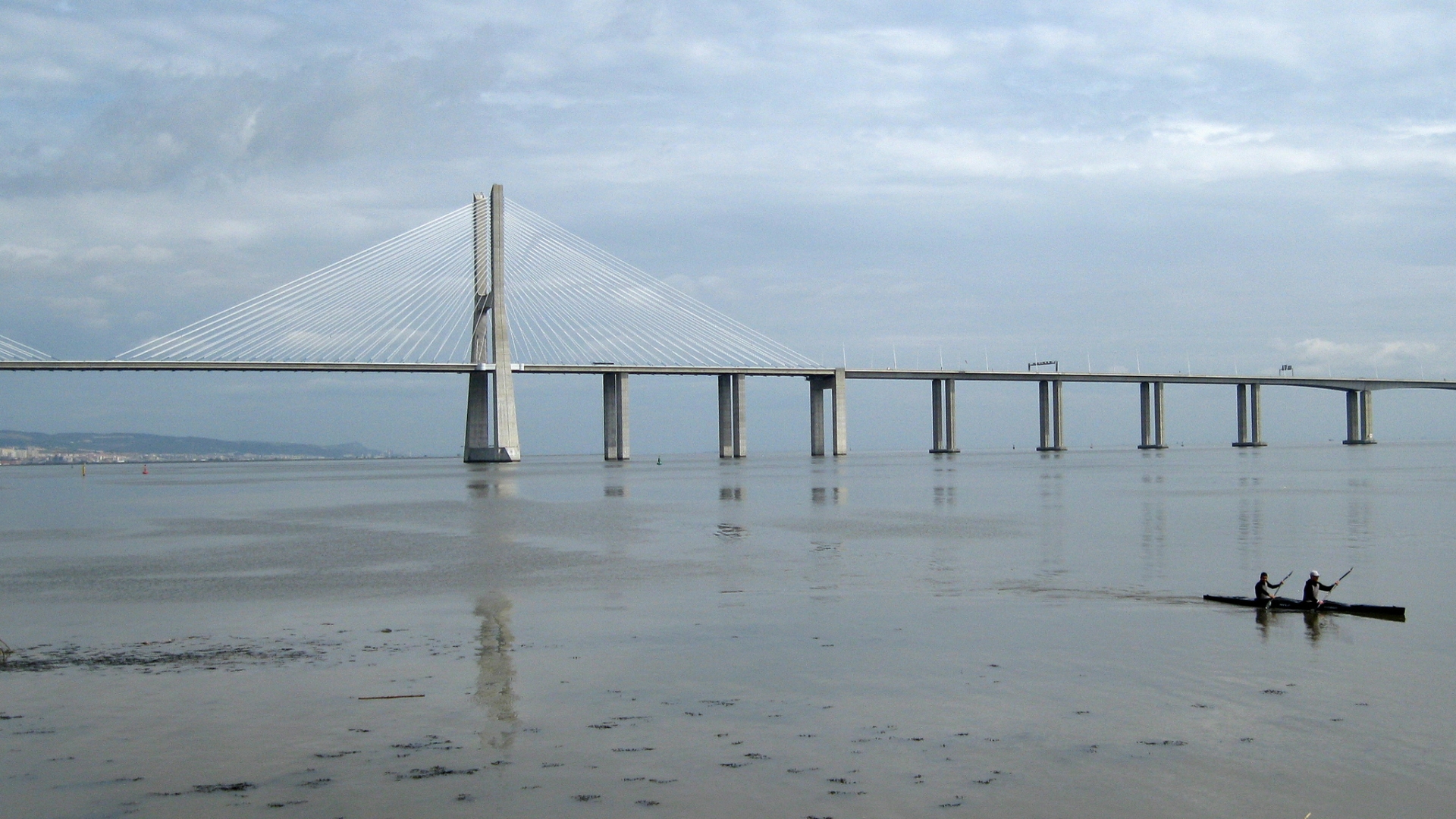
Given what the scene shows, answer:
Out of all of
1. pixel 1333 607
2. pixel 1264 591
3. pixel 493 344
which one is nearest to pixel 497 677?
pixel 1264 591

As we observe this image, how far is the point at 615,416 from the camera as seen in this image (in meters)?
114

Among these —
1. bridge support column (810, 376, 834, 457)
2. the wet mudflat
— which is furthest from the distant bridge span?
the wet mudflat

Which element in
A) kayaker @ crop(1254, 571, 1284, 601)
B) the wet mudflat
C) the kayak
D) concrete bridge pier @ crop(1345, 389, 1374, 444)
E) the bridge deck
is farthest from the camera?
concrete bridge pier @ crop(1345, 389, 1374, 444)

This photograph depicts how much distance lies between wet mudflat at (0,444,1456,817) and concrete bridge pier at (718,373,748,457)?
8635cm

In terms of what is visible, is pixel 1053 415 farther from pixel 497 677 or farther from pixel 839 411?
pixel 497 677

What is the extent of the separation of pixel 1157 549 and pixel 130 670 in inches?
825

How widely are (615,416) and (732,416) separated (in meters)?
12.7

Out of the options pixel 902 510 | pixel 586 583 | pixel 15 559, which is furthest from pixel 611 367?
pixel 586 583

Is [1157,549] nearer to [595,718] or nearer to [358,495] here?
[595,718]

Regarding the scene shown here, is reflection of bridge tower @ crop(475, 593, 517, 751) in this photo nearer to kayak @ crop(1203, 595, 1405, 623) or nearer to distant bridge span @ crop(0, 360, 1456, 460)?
kayak @ crop(1203, 595, 1405, 623)

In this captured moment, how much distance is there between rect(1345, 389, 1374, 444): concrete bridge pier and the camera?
167000 millimetres

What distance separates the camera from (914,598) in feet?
63.3

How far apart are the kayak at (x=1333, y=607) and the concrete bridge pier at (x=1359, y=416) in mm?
168110

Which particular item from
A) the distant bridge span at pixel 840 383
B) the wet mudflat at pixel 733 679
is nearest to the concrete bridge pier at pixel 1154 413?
the distant bridge span at pixel 840 383
